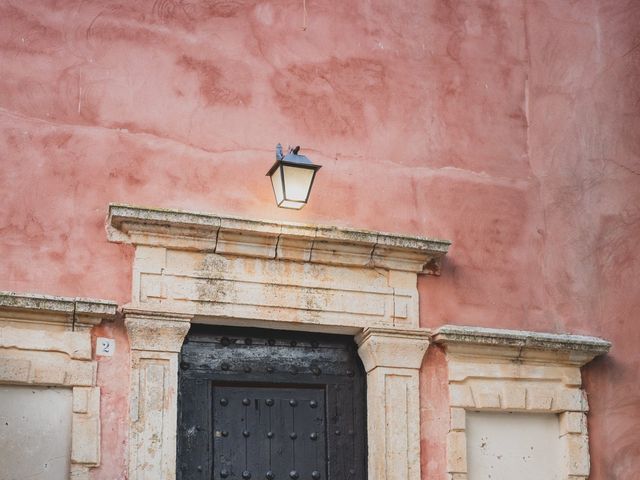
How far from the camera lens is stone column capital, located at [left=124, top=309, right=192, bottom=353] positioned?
5.63 meters

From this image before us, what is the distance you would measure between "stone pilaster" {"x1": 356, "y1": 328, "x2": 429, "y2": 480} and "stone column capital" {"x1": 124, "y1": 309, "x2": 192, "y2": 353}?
3.45 feet

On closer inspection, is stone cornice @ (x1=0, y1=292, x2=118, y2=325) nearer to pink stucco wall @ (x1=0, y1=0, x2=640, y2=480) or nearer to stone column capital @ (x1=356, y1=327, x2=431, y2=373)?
pink stucco wall @ (x1=0, y1=0, x2=640, y2=480)

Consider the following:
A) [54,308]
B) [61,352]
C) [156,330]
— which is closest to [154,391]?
[156,330]

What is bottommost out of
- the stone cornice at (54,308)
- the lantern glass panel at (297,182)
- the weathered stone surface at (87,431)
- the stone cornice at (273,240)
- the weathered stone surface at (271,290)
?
the weathered stone surface at (87,431)

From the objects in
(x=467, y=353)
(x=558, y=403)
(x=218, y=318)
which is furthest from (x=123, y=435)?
(x=558, y=403)

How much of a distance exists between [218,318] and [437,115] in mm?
1914

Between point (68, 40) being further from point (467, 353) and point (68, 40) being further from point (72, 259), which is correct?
point (467, 353)

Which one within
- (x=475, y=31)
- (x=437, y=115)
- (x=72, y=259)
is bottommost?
(x=72, y=259)

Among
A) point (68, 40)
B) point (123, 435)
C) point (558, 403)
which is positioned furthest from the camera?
point (558, 403)

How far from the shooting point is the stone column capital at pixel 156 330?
18.5 ft

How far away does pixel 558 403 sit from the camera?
253 inches

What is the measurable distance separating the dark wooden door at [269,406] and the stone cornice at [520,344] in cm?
56

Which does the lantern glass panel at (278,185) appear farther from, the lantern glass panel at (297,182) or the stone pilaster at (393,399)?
the stone pilaster at (393,399)

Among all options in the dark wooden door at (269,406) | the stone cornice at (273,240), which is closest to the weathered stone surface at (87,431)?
the dark wooden door at (269,406)
